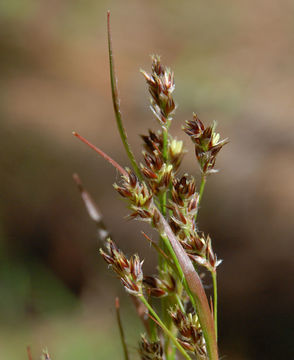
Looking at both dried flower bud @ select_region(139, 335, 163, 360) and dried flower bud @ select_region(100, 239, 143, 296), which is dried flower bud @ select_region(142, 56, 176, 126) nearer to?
dried flower bud @ select_region(100, 239, 143, 296)

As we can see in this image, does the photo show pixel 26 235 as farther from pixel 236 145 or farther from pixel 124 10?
pixel 124 10

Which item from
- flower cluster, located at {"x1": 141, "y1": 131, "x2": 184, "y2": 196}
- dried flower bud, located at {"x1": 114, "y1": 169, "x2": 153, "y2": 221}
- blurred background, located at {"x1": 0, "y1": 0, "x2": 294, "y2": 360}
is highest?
blurred background, located at {"x1": 0, "y1": 0, "x2": 294, "y2": 360}

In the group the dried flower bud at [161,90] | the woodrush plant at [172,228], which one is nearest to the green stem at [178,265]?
the woodrush plant at [172,228]

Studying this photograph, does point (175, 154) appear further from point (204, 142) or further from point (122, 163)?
point (122, 163)

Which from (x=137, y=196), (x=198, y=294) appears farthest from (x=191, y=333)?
(x=137, y=196)

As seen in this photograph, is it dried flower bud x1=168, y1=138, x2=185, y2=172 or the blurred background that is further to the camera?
the blurred background

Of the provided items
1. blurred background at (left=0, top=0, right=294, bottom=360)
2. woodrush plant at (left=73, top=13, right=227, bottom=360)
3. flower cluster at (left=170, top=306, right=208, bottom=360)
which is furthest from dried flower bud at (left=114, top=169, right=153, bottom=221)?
blurred background at (left=0, top=0, right=294, bottom=360)

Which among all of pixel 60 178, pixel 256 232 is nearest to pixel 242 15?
pixel 60 178
